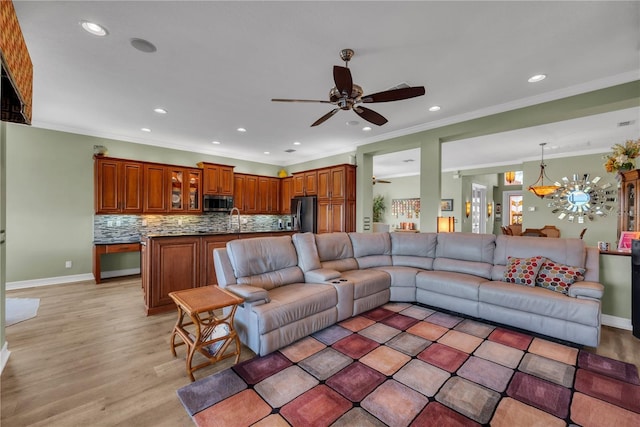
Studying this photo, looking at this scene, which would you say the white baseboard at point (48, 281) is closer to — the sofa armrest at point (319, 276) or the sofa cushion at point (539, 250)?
the sofa armrest at point (319, 276)

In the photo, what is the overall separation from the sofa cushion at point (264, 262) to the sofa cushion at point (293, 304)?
135 millimetres

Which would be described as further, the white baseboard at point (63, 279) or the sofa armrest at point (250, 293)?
the white baseboard at point (63, 279)

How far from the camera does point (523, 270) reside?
10.4ft

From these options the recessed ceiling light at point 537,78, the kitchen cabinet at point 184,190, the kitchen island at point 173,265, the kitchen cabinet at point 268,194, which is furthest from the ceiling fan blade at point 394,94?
the kitchen cabinet at point 268,194

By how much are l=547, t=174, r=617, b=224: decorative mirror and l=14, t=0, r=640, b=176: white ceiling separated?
236 cm

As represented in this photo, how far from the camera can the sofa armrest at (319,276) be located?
326 centimetres

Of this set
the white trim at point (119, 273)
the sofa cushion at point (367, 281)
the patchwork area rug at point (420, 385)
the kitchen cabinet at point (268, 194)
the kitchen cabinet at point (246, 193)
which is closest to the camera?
the patchwork area rug at point (420, 385)

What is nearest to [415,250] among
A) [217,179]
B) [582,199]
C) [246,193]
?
[246,193]

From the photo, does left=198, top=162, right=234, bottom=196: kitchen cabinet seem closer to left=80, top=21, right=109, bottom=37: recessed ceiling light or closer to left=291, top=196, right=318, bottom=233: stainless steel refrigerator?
left=291, top=196, right=318, bottom=233: stainless steel refrigerator

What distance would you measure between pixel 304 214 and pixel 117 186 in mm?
4007

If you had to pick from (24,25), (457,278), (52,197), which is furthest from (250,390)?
(52,197)

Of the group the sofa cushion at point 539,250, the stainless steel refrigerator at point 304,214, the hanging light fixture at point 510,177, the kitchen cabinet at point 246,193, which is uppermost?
the hanging light fixture at point 510,177

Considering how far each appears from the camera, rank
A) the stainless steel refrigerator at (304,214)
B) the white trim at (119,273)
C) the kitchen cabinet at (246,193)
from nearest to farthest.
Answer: the white trim at (119,273) → the stainless steel refrigerator at (304,214) → the kitchen cabinet at (246,193)

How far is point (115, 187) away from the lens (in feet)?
17.2
